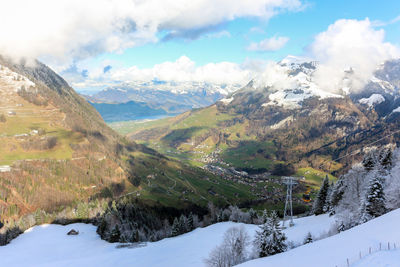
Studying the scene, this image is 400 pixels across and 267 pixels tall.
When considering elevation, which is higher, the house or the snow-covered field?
the house

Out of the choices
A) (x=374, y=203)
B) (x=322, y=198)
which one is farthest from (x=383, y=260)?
(x=322, y=198)

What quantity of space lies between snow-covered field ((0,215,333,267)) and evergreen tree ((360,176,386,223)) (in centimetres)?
1353

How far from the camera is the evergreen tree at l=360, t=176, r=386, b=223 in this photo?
48469 millimetres

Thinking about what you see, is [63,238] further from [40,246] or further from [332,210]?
[332,210]

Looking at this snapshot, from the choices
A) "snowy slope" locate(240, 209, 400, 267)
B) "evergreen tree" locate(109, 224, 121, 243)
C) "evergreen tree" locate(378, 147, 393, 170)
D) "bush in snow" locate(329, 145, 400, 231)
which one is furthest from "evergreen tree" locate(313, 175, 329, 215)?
"evergreen tree" locate(109, 224, 121, 243)

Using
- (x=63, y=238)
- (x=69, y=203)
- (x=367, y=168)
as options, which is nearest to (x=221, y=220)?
(x=367, y=168)

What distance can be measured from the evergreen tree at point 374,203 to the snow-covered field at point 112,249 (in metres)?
13.5

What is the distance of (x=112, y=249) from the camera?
91250 mm

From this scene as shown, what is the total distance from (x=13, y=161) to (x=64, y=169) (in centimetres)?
3609

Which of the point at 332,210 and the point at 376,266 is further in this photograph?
the point at 332,210

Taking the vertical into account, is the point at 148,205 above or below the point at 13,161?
below

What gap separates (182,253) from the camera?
7488 cm

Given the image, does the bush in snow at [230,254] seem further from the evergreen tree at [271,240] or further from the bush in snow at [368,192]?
the bush in snow at [368,192]

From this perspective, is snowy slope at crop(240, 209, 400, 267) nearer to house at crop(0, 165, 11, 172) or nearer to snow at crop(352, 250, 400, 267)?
snow at crop(352, 250, 400, 267)
